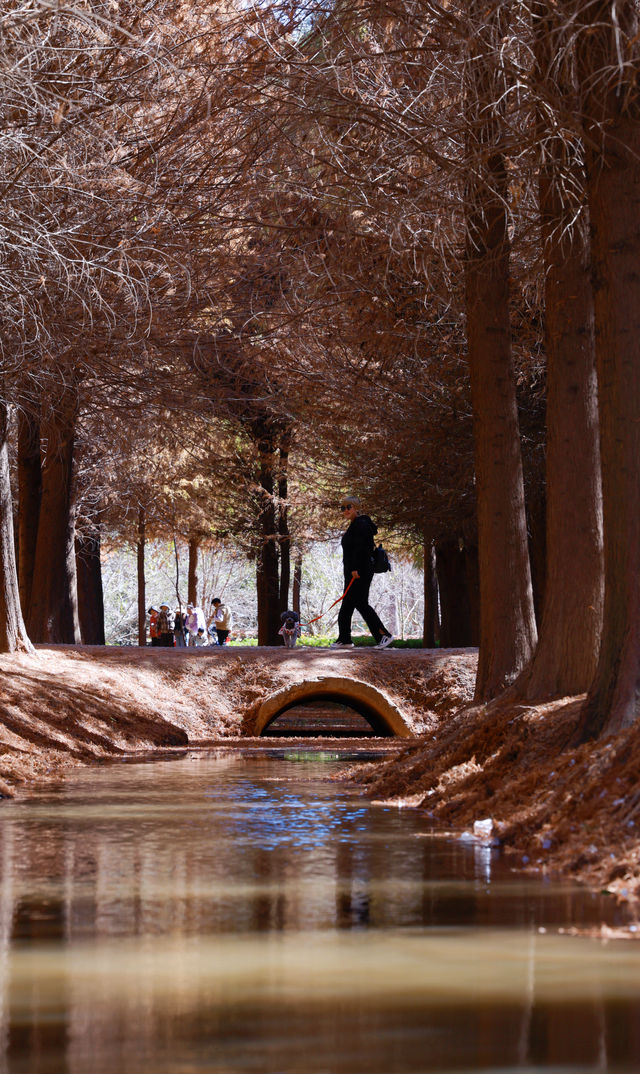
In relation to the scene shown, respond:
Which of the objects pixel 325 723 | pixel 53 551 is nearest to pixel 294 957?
pixel 53 551

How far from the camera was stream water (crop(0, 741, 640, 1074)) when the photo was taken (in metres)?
3.63

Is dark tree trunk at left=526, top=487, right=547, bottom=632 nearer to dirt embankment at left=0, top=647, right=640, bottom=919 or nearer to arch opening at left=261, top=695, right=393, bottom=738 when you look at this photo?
dirt embankment at left=0, top=647, right=640, bottom=919

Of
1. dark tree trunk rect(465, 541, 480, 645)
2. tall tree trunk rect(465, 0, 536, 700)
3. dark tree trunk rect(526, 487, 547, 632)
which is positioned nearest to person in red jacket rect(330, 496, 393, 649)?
dark tree trunk rect(526, 487, 547, 632)

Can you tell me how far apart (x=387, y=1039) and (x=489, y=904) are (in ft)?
7.52

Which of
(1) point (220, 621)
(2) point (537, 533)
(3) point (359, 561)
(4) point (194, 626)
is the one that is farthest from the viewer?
(1) point (220, 621)

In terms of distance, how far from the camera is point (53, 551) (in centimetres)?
1998

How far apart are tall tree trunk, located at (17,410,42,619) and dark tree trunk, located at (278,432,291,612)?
5811 mm

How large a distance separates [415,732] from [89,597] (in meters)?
10.8

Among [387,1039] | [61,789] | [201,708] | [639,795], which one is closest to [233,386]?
[201,708]

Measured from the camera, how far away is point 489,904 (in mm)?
5918

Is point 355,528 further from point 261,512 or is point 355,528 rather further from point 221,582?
point 221,582

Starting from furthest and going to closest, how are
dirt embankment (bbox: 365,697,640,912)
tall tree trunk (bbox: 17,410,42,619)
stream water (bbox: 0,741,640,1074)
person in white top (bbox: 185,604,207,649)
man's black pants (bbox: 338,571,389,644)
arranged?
person in white top (bbox: 185,604,207,649), tall tree trunk (bbox: 17,410,42,619), man's black pants (bbox: 338,571,389,644), dirt embankment (bbox: 365,697,640,912), stream water (bbox: 0,741,640,1074)

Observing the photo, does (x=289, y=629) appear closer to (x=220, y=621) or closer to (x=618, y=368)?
(x=220, y=621)

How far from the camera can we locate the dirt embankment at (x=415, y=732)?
725cm
